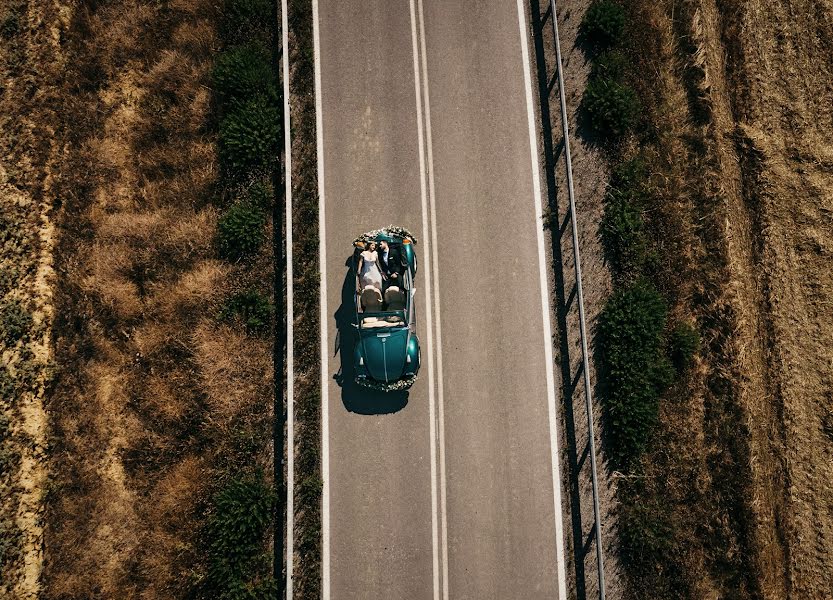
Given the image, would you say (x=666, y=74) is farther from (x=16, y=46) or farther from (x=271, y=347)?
(x=16, y=46)

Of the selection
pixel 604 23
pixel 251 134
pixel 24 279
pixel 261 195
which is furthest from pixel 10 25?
pixel 604 23

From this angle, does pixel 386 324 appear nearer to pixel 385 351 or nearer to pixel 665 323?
pixel 385 351

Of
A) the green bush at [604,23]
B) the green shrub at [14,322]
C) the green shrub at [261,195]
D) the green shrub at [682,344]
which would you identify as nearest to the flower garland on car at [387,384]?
the green shrub at [261,195]

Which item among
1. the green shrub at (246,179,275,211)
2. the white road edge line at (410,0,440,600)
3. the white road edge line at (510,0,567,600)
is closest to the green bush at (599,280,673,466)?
the white road edge line at (510,0,567,600)

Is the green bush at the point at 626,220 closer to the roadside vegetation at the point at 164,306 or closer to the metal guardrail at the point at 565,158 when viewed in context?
the metal guardrail at the point at 565,158

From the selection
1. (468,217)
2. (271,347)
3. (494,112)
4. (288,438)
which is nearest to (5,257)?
(271,347)

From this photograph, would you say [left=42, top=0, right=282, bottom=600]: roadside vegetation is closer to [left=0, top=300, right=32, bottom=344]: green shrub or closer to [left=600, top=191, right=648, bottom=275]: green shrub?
[left=0, top=300, right=32, bottom=344]: green shrub
